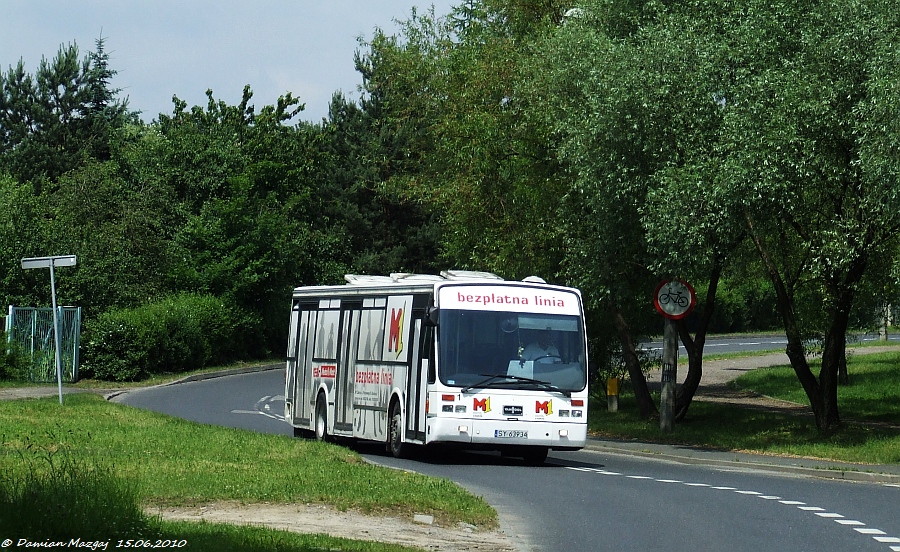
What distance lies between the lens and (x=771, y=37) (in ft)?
80.6

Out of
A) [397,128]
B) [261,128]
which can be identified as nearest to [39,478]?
[261,128]

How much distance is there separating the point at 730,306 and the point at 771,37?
5619cm

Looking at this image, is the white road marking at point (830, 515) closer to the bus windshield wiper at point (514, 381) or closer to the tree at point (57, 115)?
the bus windshield wiper at point (514, 381)

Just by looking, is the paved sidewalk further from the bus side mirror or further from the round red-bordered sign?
the bus side mirror

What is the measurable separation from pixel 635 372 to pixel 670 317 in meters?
5.14

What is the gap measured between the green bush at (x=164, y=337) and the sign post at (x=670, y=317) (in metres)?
22.8

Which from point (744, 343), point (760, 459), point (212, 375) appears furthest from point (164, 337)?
point (744, 343)

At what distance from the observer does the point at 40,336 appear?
1698 inches

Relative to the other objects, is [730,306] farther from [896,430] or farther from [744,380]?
[896,430]

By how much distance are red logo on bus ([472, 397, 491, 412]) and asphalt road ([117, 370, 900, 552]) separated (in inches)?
36.0

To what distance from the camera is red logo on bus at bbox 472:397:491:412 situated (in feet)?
70.5

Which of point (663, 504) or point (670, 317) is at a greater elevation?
point (670, 317)

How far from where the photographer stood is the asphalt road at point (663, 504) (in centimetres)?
1284

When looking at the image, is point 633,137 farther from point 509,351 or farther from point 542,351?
point 509,351
